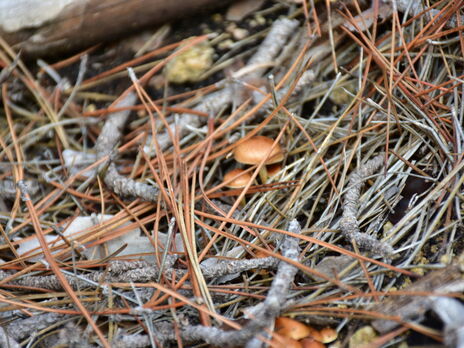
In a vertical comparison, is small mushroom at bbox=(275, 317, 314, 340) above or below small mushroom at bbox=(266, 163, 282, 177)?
below

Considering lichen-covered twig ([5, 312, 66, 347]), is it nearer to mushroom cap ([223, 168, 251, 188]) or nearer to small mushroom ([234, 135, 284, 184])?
mushroom cap ([223, 168, 251, 188])

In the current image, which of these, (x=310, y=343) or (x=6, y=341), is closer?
(x=310, y=343)

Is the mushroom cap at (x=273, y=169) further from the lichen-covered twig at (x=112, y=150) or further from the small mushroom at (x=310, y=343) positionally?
the small mushroom at (x=310, y=343)

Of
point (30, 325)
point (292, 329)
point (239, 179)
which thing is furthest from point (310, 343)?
point (30, 325)

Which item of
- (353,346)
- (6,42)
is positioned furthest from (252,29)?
(353,346)

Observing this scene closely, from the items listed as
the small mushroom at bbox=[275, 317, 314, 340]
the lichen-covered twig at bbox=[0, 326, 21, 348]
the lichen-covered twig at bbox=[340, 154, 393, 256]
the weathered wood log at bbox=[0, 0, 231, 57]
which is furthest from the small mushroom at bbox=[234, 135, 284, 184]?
the lichen-covered twig at bbox=[0, 326, 21, 348]

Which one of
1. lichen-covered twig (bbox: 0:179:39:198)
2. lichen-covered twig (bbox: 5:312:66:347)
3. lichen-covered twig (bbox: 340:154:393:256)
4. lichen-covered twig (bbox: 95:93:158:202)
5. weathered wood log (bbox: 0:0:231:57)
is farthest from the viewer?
weathered wood log (bbox: 0:0:231:57)

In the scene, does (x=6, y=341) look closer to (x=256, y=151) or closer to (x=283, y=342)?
(x=283, y=342)
